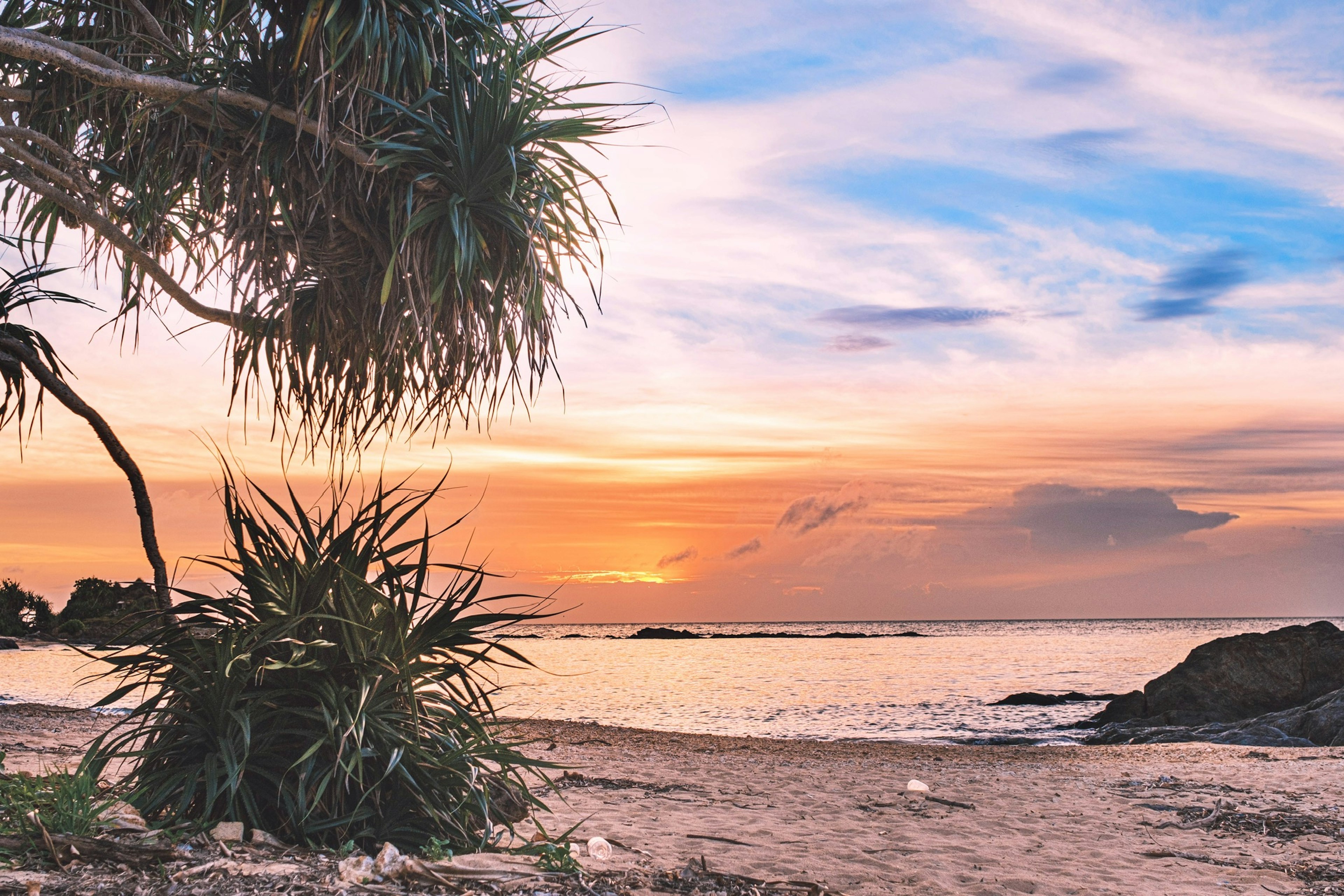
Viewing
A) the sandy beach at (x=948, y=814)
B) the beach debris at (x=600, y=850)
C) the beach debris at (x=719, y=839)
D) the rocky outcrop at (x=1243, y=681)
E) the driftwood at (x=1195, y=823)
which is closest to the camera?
the beach debris at (x=600, y=850)

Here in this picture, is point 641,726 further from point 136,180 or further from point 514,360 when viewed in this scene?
point 136,180

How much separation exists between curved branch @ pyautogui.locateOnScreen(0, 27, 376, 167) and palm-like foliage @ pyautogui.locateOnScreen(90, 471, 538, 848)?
243 cm

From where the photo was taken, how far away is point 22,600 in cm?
3547

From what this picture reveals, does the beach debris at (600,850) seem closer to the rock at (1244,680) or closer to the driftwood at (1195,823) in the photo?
the driftwood at (1195,823)

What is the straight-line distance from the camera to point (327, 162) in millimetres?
6293

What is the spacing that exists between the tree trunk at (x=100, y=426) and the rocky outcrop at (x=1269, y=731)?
506 inches

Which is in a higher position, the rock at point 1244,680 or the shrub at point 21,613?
the rock at point 1244,680

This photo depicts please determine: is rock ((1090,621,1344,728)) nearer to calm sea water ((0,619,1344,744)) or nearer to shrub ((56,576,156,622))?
calm sea water ((0,619,1344,744))

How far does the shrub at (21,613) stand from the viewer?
33.9 metres

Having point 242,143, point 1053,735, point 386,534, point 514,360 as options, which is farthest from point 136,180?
point 1053,735

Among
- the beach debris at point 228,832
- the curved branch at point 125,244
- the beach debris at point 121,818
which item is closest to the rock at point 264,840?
the beach debris at point 228,832

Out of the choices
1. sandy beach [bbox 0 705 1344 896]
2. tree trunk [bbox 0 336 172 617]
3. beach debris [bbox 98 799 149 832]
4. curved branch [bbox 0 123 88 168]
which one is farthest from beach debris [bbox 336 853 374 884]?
curved branch [bbox 0 123 88 168]

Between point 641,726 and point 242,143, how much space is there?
11522 mm

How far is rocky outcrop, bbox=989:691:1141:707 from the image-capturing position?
20422mm
